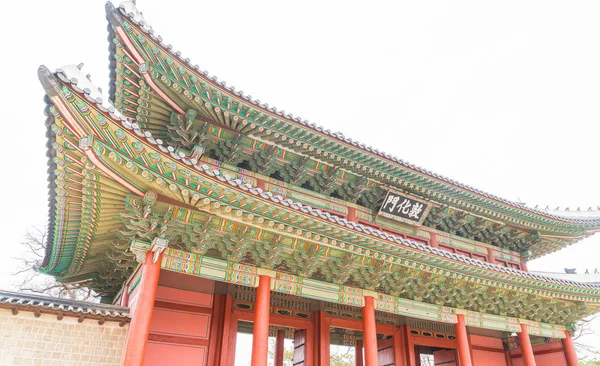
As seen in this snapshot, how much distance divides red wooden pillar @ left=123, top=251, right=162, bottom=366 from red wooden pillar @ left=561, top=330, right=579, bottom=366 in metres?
11.8

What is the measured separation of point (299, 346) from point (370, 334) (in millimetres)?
2219

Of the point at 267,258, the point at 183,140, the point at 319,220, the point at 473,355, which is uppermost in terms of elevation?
the point at 183,140

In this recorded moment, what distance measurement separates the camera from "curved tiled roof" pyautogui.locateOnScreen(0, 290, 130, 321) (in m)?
5.91

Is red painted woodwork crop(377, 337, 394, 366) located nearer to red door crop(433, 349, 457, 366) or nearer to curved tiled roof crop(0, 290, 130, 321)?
red door crop(433, 349, 457, 366)

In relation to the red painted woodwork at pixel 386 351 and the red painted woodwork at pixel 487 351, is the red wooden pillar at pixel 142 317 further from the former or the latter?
the red painted woodwork at pixel 487 351

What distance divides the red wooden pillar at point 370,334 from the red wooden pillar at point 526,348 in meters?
5.01

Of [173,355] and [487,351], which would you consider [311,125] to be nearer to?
[173,355]

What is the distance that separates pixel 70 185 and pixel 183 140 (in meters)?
3.30

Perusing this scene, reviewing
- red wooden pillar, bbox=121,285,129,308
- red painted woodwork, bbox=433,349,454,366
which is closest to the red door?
red painted woodwork, bbox=433,349,454,366

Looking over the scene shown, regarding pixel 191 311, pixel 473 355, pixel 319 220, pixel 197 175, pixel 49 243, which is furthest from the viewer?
pixel 473 355

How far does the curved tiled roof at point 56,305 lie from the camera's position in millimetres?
5914

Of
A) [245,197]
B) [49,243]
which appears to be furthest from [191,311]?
[49,243]

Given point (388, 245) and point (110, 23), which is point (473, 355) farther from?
point (110, 23)

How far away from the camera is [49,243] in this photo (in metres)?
8.59
